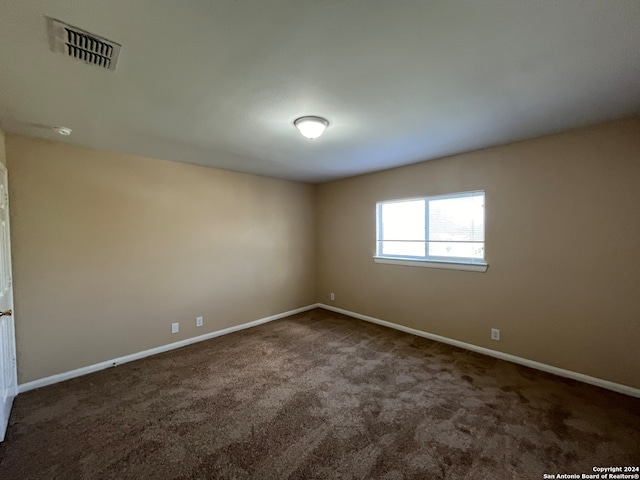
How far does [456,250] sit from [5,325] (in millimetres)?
4707

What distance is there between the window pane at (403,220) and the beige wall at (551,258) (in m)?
0.25

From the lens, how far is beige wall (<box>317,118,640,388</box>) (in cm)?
237

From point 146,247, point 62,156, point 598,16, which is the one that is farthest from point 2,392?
point 598,16

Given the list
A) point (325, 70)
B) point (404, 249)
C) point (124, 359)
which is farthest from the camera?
point (404, 249)

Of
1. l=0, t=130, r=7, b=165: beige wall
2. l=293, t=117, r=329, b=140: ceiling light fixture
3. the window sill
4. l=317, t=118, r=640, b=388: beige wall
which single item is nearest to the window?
the window sill

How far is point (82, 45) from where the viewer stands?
1346mm

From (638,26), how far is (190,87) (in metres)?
2.47

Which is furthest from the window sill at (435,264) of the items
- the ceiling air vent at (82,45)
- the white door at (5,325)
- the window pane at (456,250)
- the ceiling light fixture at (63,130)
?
the white door at (5,325)

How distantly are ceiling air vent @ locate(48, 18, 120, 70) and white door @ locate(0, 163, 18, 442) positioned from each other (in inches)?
66.7

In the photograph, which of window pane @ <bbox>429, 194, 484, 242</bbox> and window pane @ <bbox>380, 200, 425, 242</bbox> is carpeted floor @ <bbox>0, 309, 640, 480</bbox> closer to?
window pane @ <bbox>429, 194, 484, 242</bbox>

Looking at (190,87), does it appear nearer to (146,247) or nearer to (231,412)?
(146,247)

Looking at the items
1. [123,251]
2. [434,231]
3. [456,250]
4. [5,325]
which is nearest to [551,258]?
[456,250]

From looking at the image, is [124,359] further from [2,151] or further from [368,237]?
[368,237]

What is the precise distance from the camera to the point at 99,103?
1933 mm
